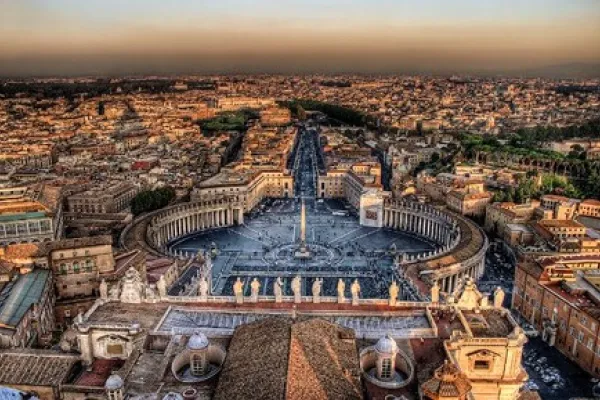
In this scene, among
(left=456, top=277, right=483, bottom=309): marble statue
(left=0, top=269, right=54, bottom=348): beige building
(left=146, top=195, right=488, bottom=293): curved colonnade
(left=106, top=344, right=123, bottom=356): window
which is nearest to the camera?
(left=106, top=344, right=123, bottom=356): window

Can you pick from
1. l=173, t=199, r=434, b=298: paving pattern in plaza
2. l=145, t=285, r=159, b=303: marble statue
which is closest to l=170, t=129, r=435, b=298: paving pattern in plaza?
l=173, t=199, r=434, b=298: paving pattern in plaza

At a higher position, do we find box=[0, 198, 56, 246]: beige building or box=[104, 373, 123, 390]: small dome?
box=[104, 373, 123, 390]: small dome

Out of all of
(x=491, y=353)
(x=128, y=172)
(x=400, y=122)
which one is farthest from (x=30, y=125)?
(x=491, y=353)

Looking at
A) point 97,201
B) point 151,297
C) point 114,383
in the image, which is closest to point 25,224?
point 97,201

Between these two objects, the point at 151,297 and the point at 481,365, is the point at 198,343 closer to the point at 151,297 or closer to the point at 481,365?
the point at 151,297

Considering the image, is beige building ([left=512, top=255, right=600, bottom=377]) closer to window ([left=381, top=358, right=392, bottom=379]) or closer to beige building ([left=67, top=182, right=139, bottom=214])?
window ([left=381, top=358, right=392, bottom=379])

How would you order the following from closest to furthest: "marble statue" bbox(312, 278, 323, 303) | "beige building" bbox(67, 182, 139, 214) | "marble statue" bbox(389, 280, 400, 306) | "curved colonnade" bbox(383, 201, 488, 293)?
"marble statue" bbox(389, 280, 400, 306) < "marble statue" bbox(312, 278, 323, 303) < "curved colonnade" bbox(383, 201, 488, 293) < "beige building" bbox(67, 182, 139, 214)
